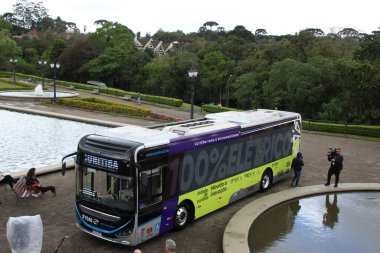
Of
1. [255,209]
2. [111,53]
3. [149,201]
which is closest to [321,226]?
[255,209]

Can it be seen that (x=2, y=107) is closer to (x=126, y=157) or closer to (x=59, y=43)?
(x=126, y=157)

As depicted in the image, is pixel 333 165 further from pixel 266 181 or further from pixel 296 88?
pixel 296 88

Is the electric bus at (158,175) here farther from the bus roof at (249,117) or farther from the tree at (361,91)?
the tree at (361,91)

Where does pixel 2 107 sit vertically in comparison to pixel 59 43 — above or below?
below

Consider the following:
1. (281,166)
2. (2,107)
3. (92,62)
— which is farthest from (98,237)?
(92,62)

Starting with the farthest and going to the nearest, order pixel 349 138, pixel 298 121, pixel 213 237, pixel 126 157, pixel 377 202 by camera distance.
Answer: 1. pixel 349 138
2. pixel 298 121
3. pixel 377 202
4. pixel 213 237
5. pixel 126 157

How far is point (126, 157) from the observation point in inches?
404

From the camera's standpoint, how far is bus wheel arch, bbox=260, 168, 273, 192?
16.2 metres

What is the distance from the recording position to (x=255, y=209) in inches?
549

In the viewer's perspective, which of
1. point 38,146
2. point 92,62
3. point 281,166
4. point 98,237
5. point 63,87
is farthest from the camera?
point 92,62

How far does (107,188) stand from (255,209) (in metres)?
5.58

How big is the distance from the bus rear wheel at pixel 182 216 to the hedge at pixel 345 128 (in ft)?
75.2

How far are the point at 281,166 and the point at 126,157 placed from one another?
897cm

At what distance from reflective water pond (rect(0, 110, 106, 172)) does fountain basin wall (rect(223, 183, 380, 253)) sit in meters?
10.7
